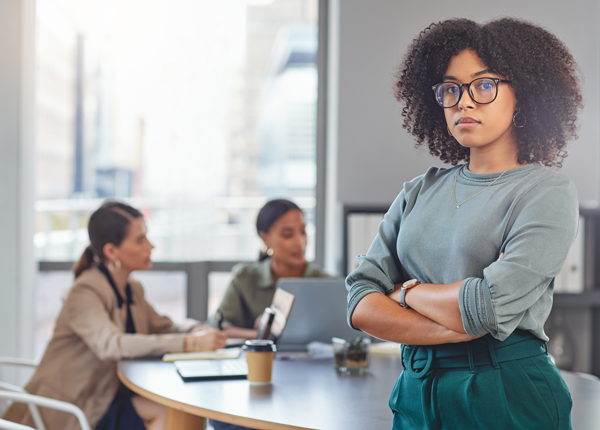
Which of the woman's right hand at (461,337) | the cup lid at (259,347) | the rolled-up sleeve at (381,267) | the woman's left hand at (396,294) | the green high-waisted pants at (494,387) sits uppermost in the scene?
the rolled-up sleeve at (381,267)

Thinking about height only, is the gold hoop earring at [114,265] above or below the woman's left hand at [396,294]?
below

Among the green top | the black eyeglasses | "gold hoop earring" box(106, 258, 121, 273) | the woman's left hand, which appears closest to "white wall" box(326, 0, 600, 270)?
the black eyeglasses

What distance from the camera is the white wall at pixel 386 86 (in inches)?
52.4

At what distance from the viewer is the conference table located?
4.46 ft

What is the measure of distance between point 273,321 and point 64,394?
81 cm

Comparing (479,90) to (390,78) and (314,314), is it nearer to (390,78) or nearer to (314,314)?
(390,78)

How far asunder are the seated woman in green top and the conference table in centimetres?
68

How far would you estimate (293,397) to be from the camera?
5.03 feet

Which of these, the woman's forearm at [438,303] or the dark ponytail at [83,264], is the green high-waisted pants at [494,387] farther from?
the dark ponytail at [83,264]

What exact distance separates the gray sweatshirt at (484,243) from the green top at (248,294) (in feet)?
4.63

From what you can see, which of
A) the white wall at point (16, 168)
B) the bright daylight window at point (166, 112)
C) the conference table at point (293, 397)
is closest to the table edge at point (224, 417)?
the conference table at point (293, 397)

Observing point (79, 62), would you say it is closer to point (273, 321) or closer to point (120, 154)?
point (120, 154)

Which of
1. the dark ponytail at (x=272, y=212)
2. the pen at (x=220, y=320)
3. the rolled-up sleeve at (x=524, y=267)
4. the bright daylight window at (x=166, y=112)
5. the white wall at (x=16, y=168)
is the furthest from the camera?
the bright daylight window at (x=166, y=112)

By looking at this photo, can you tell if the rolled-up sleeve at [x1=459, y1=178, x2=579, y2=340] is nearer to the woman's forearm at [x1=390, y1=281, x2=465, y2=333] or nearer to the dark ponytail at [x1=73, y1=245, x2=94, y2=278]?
the woman's forearm at [x1=390, y1=281, x2=465, y2=333]
